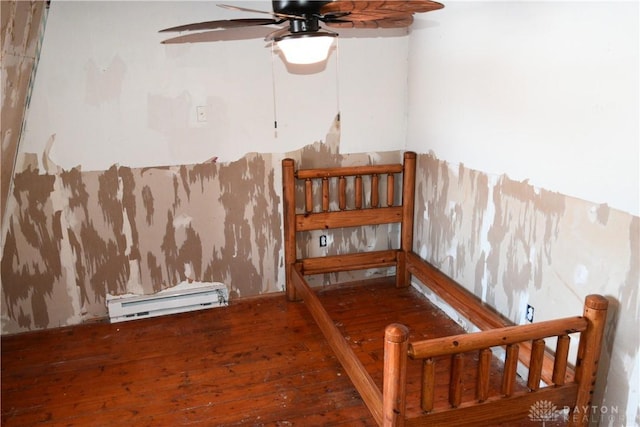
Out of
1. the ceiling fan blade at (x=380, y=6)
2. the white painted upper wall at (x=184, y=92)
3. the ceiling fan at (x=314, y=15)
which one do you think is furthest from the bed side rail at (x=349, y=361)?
the ceiling fan blade at (x=380, y=6)

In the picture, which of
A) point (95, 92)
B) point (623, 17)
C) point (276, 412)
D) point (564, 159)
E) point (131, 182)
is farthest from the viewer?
point (131, 182)

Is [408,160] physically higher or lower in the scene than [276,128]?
lower

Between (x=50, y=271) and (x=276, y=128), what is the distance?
1620mm

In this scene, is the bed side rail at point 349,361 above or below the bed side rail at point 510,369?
below

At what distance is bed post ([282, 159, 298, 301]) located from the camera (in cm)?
312

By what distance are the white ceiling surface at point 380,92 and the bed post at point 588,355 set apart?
37cm

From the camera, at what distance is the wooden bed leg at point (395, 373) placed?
1.63 m

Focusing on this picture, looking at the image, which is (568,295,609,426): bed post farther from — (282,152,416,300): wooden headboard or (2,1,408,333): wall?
(2,1,408,333): wall

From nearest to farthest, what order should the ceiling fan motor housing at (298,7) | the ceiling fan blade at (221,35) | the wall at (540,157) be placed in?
the ceiling fan motor housing at (298,7) → the wall at (540,157) → the ceiling fan blade at (221,35)

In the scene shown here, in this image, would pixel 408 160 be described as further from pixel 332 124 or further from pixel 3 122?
pixel 3 122

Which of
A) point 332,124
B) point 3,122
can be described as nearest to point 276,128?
point 332,124

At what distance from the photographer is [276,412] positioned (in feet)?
7.33

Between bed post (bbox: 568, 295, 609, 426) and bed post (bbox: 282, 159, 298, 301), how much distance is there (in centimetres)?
181

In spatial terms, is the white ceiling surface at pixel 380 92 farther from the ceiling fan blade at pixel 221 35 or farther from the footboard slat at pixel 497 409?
the footboard slat at pixel 497 409
